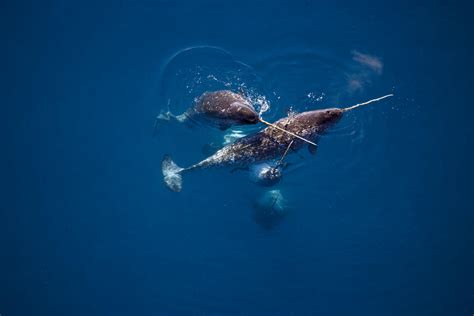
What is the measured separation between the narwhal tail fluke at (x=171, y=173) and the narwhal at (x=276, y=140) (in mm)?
390

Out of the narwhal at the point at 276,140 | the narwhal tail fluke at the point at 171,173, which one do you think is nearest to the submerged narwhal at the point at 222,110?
the narwhal at the point at 276,140

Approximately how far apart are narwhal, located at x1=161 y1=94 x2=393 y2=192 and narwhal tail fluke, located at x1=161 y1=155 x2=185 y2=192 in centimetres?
39

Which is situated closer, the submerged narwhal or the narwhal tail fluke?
the submerged narwhal

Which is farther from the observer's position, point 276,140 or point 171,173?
point 171,173

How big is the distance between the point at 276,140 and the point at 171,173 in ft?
8.23

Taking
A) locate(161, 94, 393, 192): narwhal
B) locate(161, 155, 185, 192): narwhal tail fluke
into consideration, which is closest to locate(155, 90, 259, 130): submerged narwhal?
locate(161, 94, 393, 192): narwhal

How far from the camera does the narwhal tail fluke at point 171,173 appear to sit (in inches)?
286

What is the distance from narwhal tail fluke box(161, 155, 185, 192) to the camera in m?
7.26

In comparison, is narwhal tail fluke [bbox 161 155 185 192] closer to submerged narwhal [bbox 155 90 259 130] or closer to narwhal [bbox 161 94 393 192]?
narwhal [bbox 161 94 393 192]

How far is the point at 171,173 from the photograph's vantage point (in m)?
7.31

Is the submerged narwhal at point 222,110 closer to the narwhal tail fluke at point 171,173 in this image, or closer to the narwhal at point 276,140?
the narwhal at point 276,140

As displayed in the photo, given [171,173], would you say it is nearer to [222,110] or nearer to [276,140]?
[222,110]

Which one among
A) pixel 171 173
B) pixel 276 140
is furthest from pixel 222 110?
pixel 171 173

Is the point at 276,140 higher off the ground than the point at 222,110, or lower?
lower
